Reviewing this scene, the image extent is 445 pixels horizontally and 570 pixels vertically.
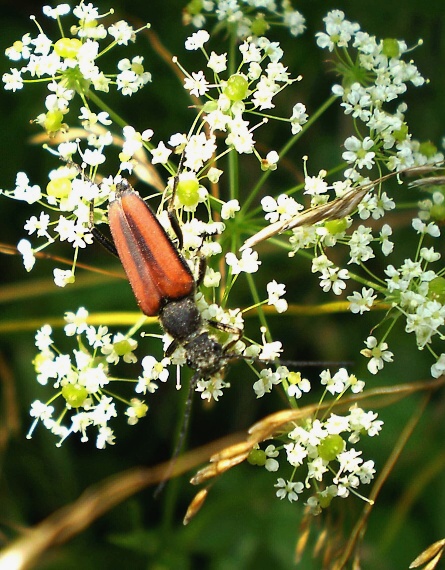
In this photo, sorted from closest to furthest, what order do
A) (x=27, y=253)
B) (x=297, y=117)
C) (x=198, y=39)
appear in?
(x=27, y=253) → (x=297, y=117) → (x=198, y=39)

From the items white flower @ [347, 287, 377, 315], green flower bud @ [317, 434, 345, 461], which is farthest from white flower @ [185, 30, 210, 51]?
green flower bud @ [317, 434, 345, 461]

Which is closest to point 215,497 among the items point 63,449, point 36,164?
point 63,449

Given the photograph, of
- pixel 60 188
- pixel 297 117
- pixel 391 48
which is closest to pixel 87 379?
pixel 60 188

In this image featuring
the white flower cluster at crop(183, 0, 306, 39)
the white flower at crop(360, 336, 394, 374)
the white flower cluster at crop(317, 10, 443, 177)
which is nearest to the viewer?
the white flower at crop(360, 336, 394, 374)

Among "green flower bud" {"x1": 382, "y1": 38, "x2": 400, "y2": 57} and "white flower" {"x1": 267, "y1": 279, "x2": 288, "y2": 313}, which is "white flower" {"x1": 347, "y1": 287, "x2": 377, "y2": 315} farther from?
"green flower bud" {"x1": 382, "y1": 38, "x2": 400, "y2": 57}

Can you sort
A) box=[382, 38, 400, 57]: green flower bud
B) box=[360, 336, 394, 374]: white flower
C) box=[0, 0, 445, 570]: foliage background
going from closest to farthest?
box=[360, 336, 394, 374]: white flower, box=[382, 38, 400, 57]: green flower bud, box=[0, 0, 445, 570]: foliage background

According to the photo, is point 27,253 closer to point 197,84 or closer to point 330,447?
point 197,84
